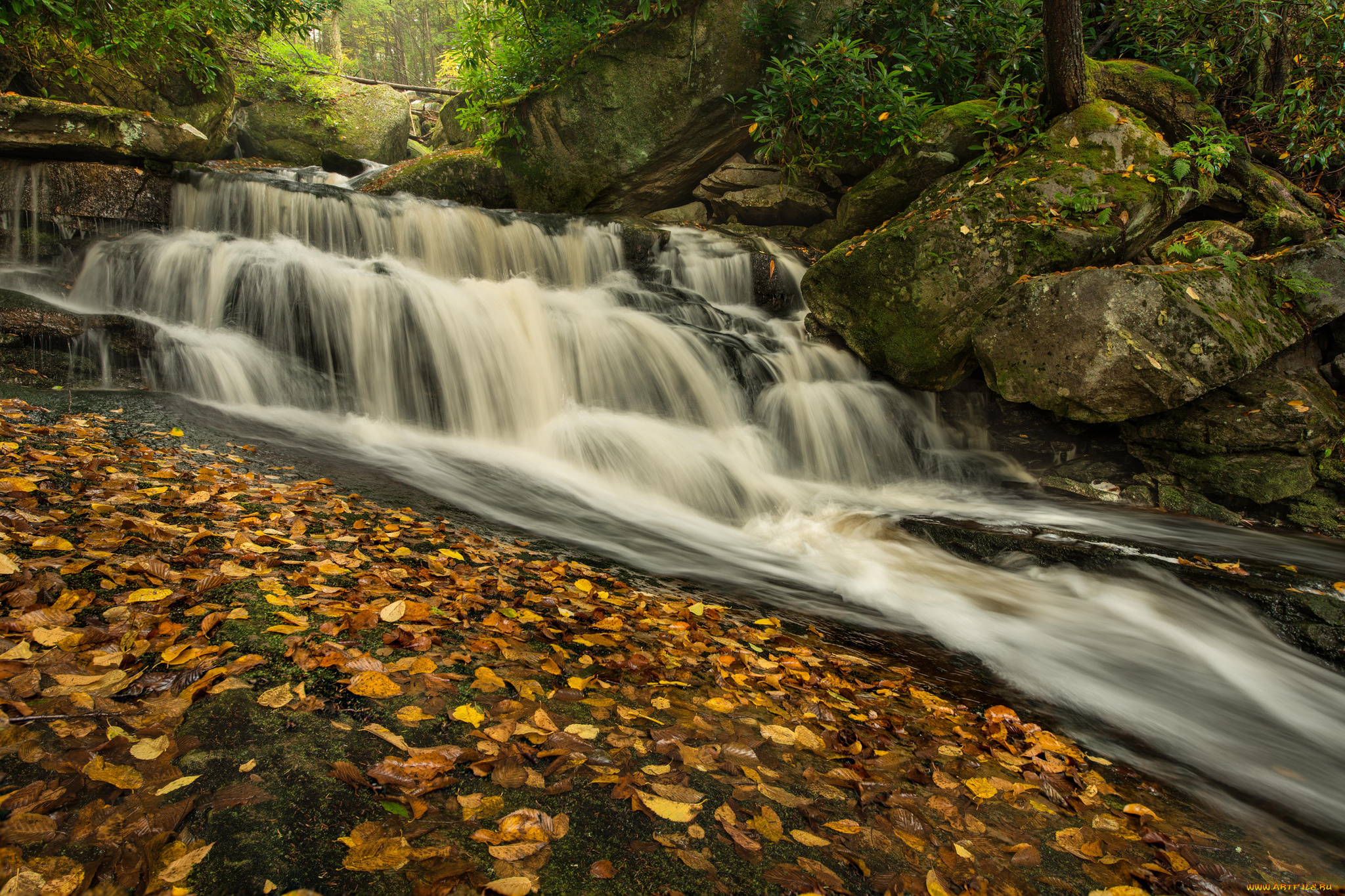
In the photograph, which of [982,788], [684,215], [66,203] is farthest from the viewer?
[684,215]

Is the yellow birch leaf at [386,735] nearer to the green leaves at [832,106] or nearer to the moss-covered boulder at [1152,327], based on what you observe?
the moss-covered boulder at [1152,327]

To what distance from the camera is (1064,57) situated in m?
7.70

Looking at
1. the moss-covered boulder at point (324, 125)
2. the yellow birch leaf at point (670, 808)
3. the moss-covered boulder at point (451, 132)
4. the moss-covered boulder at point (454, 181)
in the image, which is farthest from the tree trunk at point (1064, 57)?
the moss-covered boulder at point (324, 125)

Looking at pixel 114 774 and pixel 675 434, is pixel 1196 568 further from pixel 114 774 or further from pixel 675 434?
pixel 114 774

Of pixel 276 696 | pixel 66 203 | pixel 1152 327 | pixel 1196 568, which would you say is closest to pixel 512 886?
pixel 276 696

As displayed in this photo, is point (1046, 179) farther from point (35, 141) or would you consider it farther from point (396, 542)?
point (35, 141)

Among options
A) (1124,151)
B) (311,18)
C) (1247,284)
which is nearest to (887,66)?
(1124,151)

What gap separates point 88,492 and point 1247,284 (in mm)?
10438

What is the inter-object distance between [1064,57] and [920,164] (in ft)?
6.59

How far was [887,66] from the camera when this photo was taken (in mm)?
10953

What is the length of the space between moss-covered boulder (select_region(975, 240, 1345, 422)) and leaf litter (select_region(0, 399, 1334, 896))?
5312 millimetres

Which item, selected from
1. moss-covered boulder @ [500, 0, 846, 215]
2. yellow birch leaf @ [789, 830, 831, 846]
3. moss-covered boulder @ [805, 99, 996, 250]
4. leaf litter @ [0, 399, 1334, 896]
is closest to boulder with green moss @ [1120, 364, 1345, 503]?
moss-covered boulder @ [805, 99, 996, 250]

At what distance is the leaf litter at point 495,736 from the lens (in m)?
1.54

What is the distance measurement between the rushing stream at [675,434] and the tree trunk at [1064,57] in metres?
4.27
